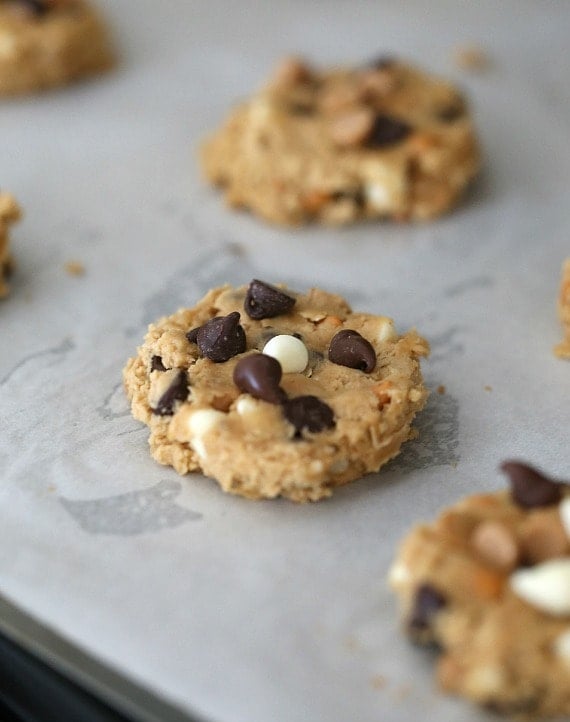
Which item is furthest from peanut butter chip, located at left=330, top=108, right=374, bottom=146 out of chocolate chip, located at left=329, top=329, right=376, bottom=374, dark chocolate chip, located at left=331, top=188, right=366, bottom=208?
chocolate chip, located at left=329, top=329, right=376, bottom=374

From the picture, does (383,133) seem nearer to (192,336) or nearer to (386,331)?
(386,331)

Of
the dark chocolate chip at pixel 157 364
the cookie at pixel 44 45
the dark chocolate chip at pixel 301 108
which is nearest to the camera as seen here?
the dark chocolate chip at pixel 157 364

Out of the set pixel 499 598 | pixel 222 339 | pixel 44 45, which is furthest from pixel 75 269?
pixel 499 598

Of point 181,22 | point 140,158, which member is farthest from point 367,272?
point 181,22

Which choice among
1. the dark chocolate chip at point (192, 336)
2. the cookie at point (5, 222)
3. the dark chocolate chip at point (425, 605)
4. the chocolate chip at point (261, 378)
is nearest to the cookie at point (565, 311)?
the chocolate chip at point (261, 378)

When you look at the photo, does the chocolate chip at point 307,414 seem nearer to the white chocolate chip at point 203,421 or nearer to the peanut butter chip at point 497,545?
the white chocolate chip at point 203,421

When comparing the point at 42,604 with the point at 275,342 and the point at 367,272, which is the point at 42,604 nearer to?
the point at 275,342

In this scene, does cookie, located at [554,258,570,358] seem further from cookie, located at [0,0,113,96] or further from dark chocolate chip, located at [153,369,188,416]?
cookie, located at [0,0,113,96]
